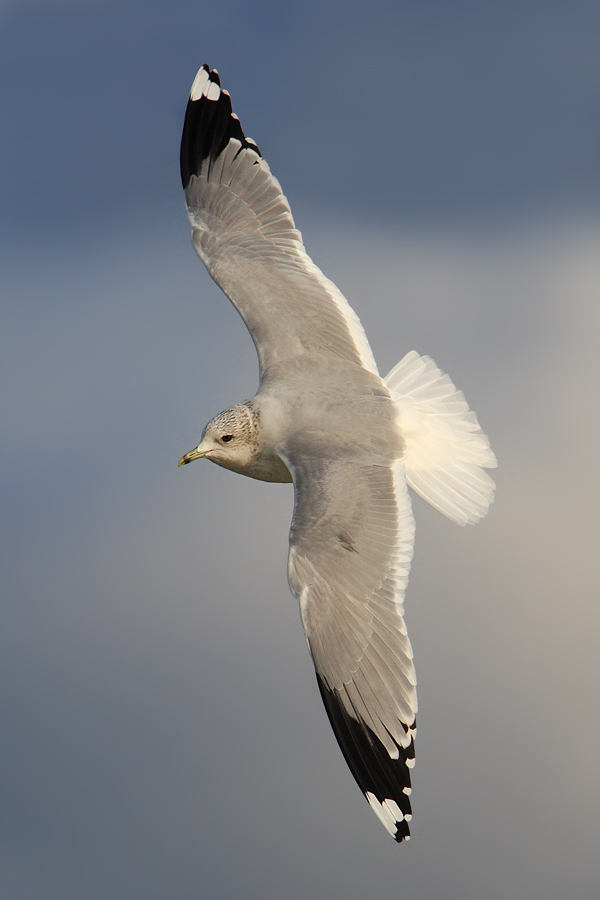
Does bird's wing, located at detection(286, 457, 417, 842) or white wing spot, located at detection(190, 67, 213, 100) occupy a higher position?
white wing spot, located at detection(190, 67, 213, 100)

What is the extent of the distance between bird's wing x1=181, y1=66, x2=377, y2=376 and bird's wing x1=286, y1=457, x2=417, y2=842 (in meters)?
1.12

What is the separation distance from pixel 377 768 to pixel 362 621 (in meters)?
0.61

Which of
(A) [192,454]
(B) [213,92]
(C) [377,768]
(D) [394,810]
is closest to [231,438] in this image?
(A) [192,454]

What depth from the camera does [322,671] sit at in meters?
4.54

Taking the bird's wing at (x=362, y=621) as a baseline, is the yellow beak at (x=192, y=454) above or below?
above

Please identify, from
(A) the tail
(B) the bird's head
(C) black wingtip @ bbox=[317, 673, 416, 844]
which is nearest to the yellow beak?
(B) the bird's head

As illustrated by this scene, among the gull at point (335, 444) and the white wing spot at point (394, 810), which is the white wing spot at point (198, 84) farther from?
the white wing spot at point (394, 810)

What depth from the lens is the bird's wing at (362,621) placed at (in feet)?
14.5

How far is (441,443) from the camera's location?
5465 mm

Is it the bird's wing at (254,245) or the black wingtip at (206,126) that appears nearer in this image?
the bird's wing at (254,245)

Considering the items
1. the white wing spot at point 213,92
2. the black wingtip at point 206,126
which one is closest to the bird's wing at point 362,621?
the black wingtip at point 206,126

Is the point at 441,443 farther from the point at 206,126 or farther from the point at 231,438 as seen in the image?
the point at 206,126

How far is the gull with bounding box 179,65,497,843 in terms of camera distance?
446 centimetres

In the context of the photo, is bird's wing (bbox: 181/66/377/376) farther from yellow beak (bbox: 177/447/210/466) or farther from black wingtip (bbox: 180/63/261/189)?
yellow beak (bbox: 177/447/210/466)
